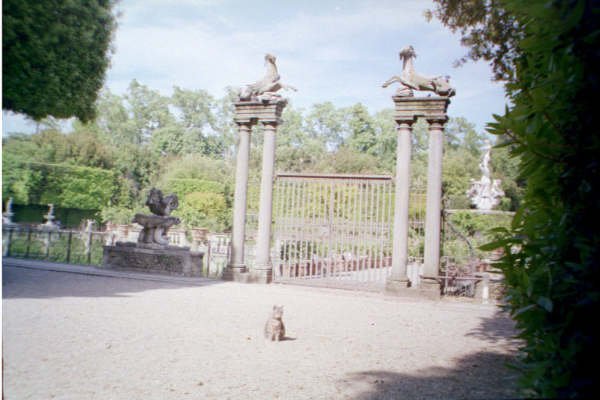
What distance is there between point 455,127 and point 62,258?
112ft

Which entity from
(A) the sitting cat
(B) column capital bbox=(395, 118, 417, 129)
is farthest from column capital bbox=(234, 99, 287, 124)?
(A) the sitting cat

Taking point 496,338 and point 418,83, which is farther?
point 418,83

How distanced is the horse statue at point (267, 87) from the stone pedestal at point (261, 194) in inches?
6.3

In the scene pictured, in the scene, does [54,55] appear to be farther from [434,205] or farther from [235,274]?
[434,205]

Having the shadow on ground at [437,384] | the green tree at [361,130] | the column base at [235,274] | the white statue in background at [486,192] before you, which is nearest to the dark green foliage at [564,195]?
the shadow on ground at [437,384]

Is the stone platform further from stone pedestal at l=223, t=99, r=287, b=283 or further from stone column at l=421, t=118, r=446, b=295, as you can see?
stone column at l=421, t=118, r=446, b=295

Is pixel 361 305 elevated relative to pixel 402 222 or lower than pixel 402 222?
lower

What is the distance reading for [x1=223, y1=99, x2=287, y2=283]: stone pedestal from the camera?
383 inches

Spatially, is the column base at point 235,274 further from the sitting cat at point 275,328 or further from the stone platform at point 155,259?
the sitting cat at point 275,328

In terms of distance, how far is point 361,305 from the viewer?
7.49 metres

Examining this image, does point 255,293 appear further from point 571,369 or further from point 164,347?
point 571,369

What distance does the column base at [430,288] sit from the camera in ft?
27.1

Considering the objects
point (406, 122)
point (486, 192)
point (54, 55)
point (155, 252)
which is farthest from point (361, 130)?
point (54, 55)

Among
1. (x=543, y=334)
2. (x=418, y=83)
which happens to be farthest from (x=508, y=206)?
(x=543, y=334)
